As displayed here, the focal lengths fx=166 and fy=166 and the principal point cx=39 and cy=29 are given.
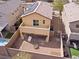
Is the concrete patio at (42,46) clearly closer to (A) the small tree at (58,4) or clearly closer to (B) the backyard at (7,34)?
(B) the backyard at (7,34)

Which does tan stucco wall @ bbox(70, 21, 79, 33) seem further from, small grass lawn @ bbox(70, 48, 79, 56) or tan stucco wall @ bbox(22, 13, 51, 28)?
tan stucco wall @ bbox(22, 13, 51, 28)

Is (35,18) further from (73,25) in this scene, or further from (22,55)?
(22,55)

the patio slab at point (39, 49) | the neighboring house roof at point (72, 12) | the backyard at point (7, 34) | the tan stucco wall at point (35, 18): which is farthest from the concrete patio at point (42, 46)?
the neighboring house roof at point (72, 12)

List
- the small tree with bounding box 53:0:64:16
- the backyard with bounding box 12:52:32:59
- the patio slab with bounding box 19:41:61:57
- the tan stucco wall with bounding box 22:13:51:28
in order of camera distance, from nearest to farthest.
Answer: the backyard with bounding box 12:52:32:59 → the patio slab with bounding box 19:41:61:57 → the tan stucco wall with bounding box 22:13:51:28 → the small tree with bounding box 53:0:64:16

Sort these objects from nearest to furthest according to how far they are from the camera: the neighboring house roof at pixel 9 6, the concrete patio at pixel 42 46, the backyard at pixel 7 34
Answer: the concrete patio at pixel 42 46
the backyard at pixel 7 34
the neighboring house roof at pixel 9 6

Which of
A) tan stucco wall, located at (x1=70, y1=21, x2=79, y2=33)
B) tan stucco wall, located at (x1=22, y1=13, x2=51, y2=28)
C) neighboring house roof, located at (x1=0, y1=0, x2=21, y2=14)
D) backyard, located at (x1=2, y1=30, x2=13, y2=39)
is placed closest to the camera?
tan stucco wall, located at (x1=70, y1=21, x2=79, y2=33)

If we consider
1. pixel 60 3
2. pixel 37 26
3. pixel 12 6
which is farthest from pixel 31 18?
pixel 60 3

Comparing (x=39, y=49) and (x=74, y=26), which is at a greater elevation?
(x=74, y=26)

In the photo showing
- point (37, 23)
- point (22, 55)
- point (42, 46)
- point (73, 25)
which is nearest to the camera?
point (22, 55)

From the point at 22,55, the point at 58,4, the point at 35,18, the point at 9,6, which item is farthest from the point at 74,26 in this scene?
the point at 9,6

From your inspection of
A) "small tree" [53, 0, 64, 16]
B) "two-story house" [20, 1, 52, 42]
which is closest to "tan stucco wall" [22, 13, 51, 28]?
"two-story house" [20, 1, 52, 42]

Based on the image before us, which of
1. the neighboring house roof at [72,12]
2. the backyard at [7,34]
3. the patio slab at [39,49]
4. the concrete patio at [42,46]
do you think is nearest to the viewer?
the patio slab at [39,49]

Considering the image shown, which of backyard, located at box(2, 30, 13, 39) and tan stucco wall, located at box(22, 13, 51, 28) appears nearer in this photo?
tan stucco wall, located at box(22, 13, 51, 28)

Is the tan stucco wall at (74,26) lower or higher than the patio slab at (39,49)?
higher
